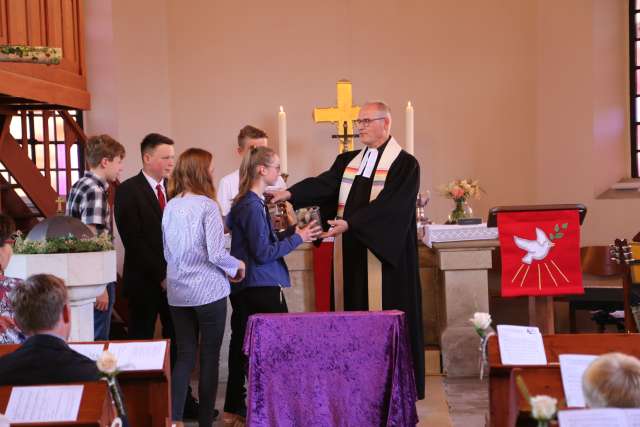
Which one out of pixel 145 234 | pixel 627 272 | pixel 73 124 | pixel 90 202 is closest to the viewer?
pixel 90 202

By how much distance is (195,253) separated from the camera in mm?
4980

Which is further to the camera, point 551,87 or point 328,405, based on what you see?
point 551,87

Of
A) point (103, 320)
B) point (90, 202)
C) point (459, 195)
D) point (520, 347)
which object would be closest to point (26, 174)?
point (90, 202)

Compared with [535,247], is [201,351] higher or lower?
lower

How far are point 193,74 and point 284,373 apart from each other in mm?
5442

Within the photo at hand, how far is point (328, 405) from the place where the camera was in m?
4.84

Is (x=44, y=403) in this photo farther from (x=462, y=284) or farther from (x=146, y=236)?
(x=462, y=284)

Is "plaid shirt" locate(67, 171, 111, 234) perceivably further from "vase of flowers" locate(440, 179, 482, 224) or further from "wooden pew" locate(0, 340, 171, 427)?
"vase of flowers" locate(440, 179, 482, 224)

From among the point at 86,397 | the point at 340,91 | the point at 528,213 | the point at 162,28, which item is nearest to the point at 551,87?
the point at 340,91

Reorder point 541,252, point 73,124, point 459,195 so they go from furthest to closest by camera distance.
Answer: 1. point 73,124
2. point 459,195
3. point 541,252

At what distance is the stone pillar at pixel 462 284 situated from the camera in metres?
Result: 6.86

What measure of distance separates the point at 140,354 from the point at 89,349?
21 centimetres

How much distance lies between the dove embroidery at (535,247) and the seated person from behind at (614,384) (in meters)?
3.73

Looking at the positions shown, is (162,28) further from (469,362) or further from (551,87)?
(469,362)
